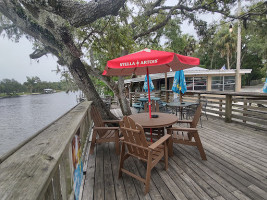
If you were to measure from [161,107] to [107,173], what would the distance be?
14.5ft

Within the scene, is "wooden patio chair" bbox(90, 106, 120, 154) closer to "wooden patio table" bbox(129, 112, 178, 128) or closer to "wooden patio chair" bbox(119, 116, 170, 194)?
"wooden patio table" bbox(129, 112, 178, 128)

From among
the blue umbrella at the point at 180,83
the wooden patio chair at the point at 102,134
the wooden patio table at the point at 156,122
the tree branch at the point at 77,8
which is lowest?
the wooden patio chair at the point at 102,134

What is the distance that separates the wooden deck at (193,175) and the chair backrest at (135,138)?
0.46 metres

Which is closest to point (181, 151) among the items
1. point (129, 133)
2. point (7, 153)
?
point (129, 133)

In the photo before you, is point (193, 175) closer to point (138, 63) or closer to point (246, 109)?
point (138, 63)

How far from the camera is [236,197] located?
1.83 metres

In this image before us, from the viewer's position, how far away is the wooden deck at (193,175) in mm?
1918

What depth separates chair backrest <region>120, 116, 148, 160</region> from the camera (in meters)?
1.97

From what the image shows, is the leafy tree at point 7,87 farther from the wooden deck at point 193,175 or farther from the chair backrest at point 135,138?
the chair backrest at point 135,138

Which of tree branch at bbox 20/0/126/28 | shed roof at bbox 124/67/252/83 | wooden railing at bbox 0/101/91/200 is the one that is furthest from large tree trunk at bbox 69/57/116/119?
shed roof at bbox 124/67/252/83

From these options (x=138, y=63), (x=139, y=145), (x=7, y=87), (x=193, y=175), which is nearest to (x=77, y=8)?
(x=138, y=63)

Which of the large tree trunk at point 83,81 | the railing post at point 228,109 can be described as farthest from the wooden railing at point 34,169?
the railing post at point 228,109

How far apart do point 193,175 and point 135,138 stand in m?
1.10

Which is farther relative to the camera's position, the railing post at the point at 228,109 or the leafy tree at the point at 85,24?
the railing post at the point at 228,109
